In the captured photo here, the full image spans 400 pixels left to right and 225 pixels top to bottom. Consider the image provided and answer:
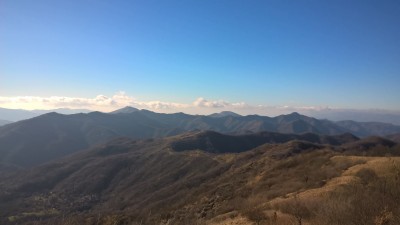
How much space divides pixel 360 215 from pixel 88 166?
182m

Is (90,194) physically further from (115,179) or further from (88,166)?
(88,166)

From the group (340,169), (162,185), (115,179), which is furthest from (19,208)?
(340,169)

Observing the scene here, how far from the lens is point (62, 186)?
517ft

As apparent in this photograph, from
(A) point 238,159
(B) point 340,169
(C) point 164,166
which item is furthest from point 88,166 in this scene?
(B) point 340,169

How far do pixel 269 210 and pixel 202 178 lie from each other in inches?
2926

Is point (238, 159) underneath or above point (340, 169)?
underneath

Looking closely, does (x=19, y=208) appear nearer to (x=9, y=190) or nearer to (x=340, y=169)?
(x=9, y=190)

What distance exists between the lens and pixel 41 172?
181750 mm

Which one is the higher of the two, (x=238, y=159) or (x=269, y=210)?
(x=269, y=210)

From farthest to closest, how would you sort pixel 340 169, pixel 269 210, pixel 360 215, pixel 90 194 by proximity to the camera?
pixel 90 194 < pixel 340 169 < pixel 269 210 < pixel 360 215

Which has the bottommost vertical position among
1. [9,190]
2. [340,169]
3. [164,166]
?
[9,190]

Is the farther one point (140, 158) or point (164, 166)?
point (140, 158)

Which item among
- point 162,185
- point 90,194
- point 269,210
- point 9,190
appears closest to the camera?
point 269,210

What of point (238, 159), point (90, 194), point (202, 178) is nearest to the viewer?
point (202, 178)
